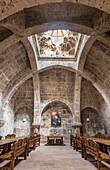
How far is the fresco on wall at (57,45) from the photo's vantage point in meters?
9.30

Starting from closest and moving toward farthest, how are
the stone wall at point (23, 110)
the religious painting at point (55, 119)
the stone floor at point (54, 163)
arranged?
1. the stone floor at point (54, 163)
2. the stone wall at point (23, 110)
3. the religious painting at point (55, 119)

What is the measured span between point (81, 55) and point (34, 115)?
5.01 meters

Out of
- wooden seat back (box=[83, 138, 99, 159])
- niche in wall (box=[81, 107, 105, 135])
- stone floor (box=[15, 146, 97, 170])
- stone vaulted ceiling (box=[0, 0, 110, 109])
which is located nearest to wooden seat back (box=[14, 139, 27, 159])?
stone floor (box=[15, 146, 97, 170])

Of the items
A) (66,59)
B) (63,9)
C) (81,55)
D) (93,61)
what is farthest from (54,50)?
(63,9)

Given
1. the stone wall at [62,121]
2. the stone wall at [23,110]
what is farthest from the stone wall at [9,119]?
the stone wall at [62,121]

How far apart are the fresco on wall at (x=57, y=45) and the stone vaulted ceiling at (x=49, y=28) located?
3.59 ft

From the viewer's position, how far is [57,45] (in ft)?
31.6

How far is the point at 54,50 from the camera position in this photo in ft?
31.6

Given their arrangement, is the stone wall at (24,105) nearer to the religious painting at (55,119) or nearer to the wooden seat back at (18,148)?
Answer: the religious painting at (55,119)

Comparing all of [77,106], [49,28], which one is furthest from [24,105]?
[49,28]

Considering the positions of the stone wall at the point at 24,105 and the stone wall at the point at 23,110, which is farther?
the stone wall at the point at 24,105

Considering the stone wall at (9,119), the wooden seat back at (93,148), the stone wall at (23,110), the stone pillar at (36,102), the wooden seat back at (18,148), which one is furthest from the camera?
the stone wall at (23,110)

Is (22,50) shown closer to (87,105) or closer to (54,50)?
(54,50)

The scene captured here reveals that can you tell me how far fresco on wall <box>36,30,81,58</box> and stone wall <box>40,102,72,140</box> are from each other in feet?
12.4
